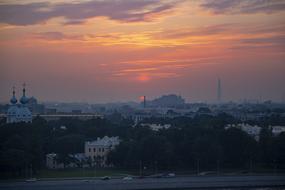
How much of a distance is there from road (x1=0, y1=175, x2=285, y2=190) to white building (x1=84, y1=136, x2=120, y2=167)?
273cm

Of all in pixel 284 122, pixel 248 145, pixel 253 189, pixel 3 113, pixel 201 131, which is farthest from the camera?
pixel 284 122

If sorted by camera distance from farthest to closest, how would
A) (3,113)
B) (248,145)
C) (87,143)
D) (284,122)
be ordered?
(284,122)
(3,113)
(87,143)
(248,145)

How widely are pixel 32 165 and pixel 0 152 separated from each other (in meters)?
0.56

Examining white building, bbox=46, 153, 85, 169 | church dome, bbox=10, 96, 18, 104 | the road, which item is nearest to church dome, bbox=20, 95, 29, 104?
church dome, bbox=10, 96, 18, 104

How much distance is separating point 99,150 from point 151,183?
3983 mm

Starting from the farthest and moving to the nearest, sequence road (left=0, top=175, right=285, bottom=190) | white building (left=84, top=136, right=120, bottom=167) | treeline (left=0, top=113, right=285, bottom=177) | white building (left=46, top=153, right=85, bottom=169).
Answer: white building (left=84, top=136, right=120, bottom=167) → white building (left=46, top=153, right=85, bottom=169) → treeline (left=0, top=113, right=285, bottom=177) → road (left=0, top=175, right=285, bottom=190)

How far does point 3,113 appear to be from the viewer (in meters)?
15.4

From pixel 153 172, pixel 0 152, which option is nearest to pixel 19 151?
pixel 0 152

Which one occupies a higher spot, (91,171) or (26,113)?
(26,113)

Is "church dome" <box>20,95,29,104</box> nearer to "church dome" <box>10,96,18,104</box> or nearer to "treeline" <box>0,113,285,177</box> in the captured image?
"church dome" <box>10,96,18,104</box>

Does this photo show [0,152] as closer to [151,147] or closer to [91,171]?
[91,171]

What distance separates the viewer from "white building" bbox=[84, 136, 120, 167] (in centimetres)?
995

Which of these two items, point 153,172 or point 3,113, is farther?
point 3,113

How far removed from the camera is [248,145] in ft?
31.4
